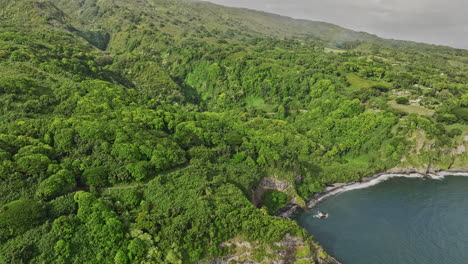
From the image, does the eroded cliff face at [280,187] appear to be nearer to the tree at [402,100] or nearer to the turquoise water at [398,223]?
the turquoise water at [398,223]

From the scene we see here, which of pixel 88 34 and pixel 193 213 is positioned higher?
pixel 88 34

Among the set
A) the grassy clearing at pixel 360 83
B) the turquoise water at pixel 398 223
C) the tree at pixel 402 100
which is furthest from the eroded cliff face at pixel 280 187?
the grassy clearing at pixel 360 83

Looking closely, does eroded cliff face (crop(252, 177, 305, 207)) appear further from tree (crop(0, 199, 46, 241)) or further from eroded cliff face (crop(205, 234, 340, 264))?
tree (crop(0, 199, 46, 241))

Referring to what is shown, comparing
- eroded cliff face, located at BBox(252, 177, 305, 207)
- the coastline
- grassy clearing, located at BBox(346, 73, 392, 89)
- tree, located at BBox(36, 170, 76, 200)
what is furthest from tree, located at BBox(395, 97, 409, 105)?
tree, located at BBox(36, 170, 76, 200)

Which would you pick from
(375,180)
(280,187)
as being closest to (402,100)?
(375,180)

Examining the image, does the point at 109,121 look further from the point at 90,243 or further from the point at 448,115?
the point at 448,115

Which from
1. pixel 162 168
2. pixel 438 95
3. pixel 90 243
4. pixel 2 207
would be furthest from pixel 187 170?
pixel 438 95
